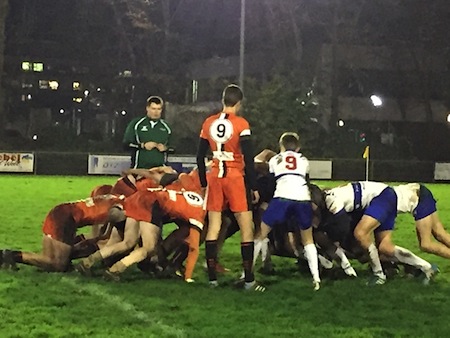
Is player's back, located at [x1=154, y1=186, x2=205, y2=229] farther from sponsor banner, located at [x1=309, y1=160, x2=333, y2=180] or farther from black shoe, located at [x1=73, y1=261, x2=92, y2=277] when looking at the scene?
sponsor banner, located at [x1=309, y1=160, x2=333, y2=180]

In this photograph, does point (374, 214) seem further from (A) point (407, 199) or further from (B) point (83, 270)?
(B) point (83, 270)

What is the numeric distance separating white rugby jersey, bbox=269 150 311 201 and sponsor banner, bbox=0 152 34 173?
24.4 metres

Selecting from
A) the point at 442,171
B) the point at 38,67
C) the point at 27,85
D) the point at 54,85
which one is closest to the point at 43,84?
the point at 54,85

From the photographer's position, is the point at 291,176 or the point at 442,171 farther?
the point at 442,171

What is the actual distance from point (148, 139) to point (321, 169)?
23.3 metres

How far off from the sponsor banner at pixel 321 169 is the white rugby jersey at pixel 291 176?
2480 centimetres

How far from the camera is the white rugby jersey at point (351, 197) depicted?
28.7 ft

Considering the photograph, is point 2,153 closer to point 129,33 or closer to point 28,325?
point 129,33

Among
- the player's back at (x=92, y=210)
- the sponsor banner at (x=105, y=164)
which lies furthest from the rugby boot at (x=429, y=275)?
the sponsor banner at (x=105, y=164)

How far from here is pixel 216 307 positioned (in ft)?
23.9

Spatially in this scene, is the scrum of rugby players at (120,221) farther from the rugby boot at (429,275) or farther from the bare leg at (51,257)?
the rugby boot at (429,275)

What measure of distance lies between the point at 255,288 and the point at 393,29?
40114 mm

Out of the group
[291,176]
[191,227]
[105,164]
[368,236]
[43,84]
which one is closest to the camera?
[291,176]

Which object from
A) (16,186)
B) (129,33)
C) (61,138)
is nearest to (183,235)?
(16,186)
